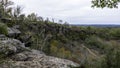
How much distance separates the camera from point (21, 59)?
12406 mm

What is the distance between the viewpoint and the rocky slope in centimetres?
1162

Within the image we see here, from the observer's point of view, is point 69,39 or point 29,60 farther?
point 69,39

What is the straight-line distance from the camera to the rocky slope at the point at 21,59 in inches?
Answer: 458

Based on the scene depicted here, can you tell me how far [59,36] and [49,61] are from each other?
14.1m

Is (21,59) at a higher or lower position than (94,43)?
higher

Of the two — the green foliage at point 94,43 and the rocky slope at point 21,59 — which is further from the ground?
the rocky slope at point 21,59

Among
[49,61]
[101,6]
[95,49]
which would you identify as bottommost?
[95,49]

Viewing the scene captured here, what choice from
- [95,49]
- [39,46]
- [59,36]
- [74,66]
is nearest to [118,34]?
[95,49]

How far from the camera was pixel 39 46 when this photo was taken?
59.0ft

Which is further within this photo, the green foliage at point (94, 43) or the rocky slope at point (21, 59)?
the green foliage at point (94, 43)

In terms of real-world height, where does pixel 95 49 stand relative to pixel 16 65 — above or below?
below

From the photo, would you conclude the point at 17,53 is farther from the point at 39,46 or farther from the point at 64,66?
the point at 39,46

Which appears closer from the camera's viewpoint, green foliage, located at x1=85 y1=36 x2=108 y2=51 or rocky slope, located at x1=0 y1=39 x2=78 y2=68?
rocky slope, located at x1=0 y1=39 x2=78 y2=68

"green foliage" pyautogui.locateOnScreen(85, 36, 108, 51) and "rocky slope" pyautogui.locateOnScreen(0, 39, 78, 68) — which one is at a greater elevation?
"rocky slope" pyautogui.locateOnScreen(0, 39, 78, 68)
